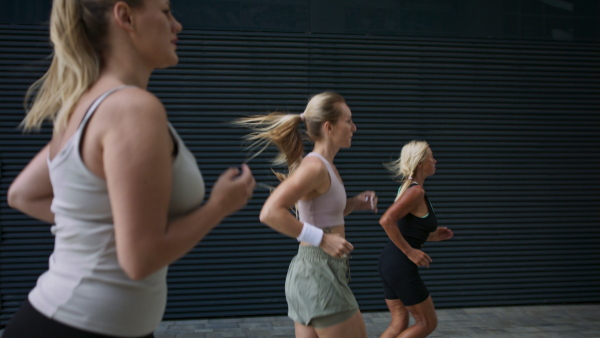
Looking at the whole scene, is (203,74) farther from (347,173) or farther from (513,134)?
(513,134)

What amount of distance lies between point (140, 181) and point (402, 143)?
641 cm

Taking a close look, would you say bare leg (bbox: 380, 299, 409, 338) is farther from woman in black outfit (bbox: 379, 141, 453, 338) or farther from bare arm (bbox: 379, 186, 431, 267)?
bare arm (bbox: 379, 186, 431, 267)

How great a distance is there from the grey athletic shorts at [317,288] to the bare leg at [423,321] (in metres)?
1.57

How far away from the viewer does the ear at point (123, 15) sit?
1.69m

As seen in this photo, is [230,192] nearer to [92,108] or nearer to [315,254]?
[92,108]

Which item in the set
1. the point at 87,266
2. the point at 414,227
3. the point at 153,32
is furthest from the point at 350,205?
the point at 87,266

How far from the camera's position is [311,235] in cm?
347

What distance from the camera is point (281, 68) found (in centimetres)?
747

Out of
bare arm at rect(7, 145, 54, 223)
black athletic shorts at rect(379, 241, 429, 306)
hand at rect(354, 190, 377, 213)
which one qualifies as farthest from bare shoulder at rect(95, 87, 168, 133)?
black athletic shorts at rect(379, 241, 429, 306)

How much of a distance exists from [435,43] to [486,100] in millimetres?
906

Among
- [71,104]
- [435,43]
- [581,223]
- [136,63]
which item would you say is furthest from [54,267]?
[581,223]

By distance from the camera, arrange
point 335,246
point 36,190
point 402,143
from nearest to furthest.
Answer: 1. point 36,190
2. point 335,246
3. point 402,143

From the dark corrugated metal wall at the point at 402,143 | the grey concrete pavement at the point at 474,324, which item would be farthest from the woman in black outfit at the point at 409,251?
the dark corrugated metal wall at the point at 402,143

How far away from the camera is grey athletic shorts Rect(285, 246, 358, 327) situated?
3.46 metres
